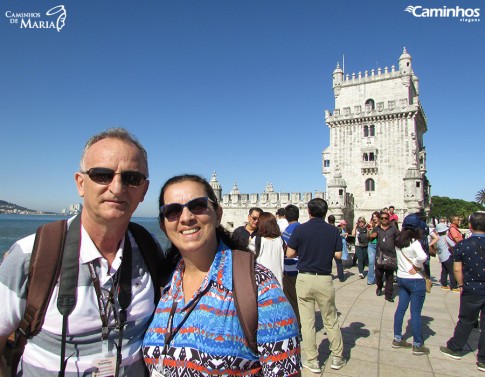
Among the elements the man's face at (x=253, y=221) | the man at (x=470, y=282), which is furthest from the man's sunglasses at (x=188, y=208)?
the man at (x=470, y=282)

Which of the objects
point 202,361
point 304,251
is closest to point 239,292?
point 202,361

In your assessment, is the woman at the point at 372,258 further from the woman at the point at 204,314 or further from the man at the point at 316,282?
the woman at the point at 204,314

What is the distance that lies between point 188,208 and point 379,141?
2917cm

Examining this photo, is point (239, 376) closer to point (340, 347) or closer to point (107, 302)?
point (107, 302)

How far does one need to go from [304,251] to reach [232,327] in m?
3.37

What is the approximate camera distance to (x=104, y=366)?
6.23 ft

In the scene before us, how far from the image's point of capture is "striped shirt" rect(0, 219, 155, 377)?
179cm

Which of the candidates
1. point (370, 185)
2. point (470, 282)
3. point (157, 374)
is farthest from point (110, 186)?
point (370, 185)

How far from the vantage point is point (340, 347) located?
4695mm

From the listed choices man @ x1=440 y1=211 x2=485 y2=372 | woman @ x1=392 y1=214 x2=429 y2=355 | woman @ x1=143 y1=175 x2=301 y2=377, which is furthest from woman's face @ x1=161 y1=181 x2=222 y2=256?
man @ x1=440 y1=211 x2=485 y2=372

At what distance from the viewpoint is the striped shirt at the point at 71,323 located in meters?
1.79

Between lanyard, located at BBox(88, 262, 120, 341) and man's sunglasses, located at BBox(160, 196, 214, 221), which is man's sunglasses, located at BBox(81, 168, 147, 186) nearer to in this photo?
man's sunglasses, located at BBox(160, 196, 214, 221)

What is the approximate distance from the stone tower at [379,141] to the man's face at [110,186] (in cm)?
2538

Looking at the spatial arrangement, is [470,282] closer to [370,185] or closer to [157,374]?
[157,374]
